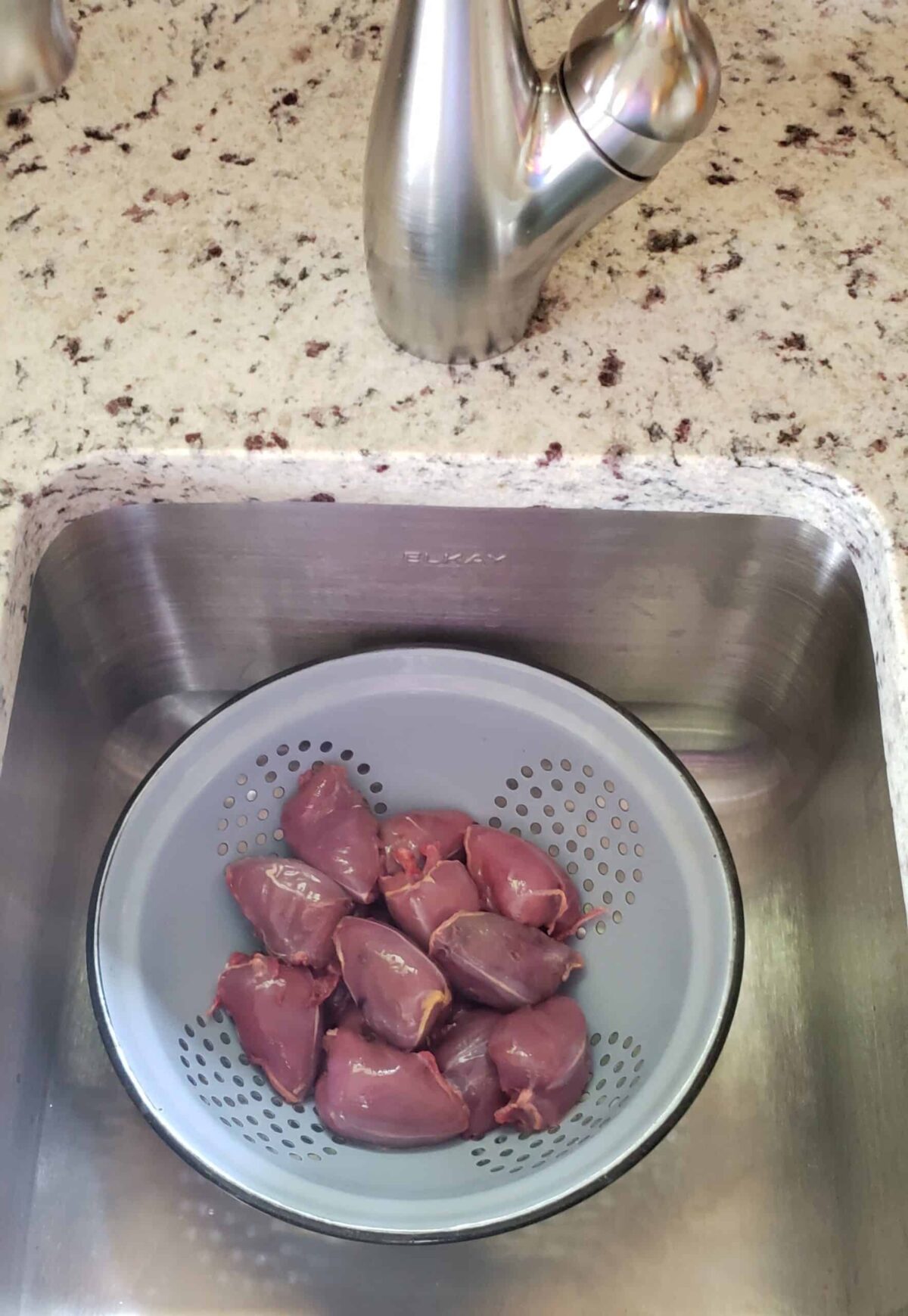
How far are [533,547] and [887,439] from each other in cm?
20

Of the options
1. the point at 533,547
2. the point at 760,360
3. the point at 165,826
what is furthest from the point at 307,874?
the point at 760,360

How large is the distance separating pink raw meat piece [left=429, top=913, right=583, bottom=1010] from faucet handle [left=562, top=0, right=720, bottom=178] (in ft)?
1.34

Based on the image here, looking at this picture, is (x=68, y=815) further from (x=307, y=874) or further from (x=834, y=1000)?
(x=834, y=1000)

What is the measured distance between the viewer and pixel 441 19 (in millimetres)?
447

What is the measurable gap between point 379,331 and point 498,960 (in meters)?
0.36

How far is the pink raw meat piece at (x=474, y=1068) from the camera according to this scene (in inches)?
23.6

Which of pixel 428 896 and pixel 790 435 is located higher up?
pixel 790 435

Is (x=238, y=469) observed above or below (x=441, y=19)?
below

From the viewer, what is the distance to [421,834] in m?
0.68

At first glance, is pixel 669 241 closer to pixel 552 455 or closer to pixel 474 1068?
pixel 552 455

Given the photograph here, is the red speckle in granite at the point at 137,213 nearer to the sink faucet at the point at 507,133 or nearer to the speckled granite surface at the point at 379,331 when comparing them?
the speckled granite surface at the point at 379,331

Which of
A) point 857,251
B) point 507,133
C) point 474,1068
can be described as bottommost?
point 474,1068

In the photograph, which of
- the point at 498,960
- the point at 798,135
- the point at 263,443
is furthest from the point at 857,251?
the point at 498,960

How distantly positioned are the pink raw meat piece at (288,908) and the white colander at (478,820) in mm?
26
